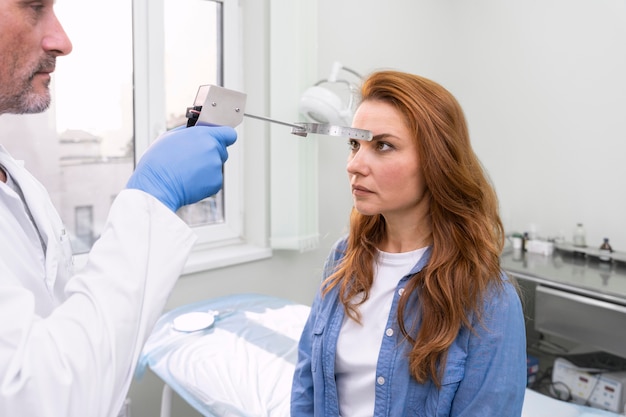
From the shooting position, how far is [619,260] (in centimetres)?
247

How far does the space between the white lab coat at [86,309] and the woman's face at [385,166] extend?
1.51 ft

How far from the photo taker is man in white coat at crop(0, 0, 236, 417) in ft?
2.25

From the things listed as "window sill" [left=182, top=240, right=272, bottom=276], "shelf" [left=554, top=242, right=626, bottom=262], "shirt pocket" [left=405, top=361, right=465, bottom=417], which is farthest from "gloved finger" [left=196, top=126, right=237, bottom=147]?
"shelf" [left=554, top=242, right=626, bottom=262]

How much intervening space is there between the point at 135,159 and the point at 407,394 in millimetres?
1639

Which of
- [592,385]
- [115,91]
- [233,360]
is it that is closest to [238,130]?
[115,91]

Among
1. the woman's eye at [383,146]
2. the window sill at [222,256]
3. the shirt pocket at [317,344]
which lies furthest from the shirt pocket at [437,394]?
A: the window sill at [222,256]

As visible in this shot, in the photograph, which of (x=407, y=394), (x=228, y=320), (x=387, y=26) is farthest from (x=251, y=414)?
(x=387, y=26)

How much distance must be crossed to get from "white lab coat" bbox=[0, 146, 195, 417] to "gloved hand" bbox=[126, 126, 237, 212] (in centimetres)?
5

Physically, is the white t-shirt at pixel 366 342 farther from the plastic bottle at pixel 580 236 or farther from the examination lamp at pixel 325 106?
the plastic bottle at pixel 580 236

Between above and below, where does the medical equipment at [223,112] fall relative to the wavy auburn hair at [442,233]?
above

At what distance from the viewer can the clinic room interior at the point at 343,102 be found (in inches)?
86.0

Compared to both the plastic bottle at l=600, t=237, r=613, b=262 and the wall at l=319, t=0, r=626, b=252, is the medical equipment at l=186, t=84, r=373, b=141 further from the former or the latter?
the plastic bottle at l=600, t=237, r=613, b=262

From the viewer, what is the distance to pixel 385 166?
1.16 meters

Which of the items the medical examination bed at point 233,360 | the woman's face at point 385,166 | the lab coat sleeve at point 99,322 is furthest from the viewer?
the medical examination bed at point 233,360
